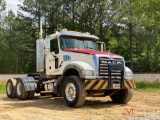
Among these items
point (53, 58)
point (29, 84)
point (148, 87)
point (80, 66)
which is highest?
point (53, 58)

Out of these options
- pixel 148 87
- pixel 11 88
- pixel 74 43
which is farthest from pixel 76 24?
pixel 74 43

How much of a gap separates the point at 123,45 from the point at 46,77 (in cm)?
4507

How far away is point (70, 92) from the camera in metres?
10.9

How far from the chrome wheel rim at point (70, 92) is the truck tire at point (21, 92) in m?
3.23

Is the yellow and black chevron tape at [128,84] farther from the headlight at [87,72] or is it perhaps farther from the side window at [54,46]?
the side window at [54,46]

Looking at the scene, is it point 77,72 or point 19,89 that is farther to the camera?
point 19,89

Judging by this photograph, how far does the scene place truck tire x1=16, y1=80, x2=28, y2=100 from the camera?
537 inches

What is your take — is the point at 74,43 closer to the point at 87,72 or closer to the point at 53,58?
the point at 53,58

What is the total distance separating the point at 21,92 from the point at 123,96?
495cm

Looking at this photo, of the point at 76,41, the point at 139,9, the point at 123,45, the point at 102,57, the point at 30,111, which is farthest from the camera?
the point at 123,45

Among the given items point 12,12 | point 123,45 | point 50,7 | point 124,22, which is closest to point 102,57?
point 124,22

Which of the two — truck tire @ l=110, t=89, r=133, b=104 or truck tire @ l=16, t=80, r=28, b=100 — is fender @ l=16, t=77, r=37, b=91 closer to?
truck tire @ l=16, t=80, r=28, b=100

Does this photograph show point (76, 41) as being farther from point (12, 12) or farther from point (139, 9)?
point (12, 12)

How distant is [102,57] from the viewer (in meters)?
10.8
